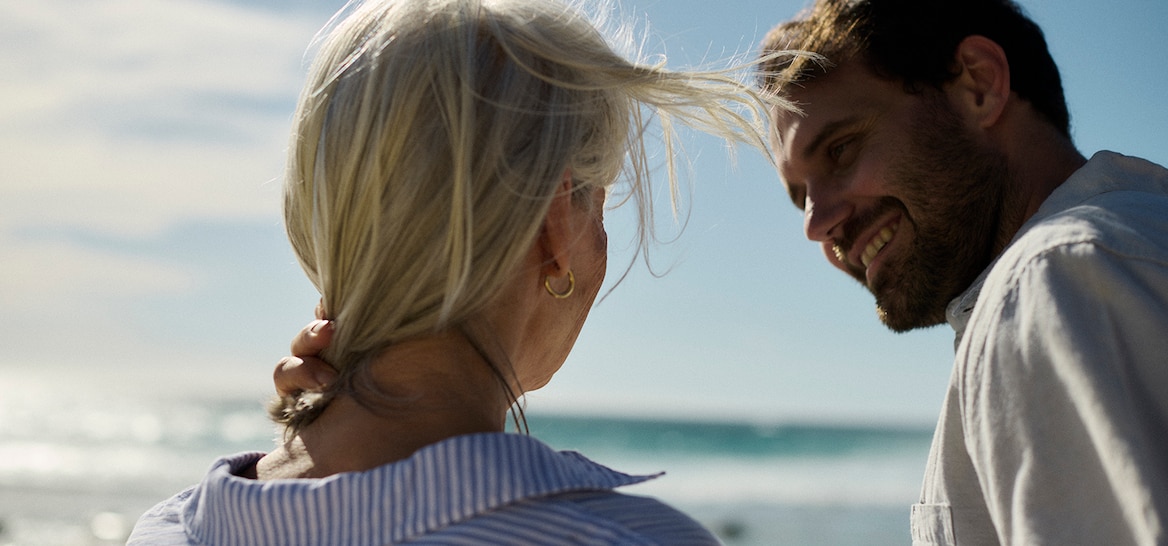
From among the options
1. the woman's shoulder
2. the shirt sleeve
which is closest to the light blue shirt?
the shirt sleeve

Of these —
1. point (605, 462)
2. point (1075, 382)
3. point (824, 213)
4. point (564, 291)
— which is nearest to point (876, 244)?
point (824, 213)

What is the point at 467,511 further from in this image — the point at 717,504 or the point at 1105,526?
the point at 717,504

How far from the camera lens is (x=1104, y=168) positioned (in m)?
2.00

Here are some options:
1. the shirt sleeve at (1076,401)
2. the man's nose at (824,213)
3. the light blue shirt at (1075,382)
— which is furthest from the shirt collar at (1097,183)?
the man's nose at (824,213)

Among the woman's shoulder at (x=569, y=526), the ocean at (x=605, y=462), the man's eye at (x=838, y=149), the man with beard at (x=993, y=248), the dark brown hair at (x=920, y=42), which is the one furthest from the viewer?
the ocean at (x=605, y=462)

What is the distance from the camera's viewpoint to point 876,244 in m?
2.81

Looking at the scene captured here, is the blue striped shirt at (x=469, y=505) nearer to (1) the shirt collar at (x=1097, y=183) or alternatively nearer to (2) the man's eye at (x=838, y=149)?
(1) the shirt collar at (x=1097, y=183)

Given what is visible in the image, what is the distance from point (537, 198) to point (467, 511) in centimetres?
43

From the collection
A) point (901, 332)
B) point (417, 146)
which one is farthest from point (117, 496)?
point (417, 146)

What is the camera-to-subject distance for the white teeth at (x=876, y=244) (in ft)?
9.08

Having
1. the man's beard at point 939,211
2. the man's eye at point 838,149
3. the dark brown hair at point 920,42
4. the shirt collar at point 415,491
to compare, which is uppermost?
the dark brown hair at point 920,42

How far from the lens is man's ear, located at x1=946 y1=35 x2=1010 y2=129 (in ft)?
8.56

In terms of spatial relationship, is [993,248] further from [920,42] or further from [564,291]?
[564,291]

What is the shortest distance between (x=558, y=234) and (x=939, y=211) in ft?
5.35
